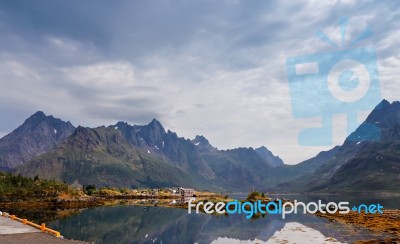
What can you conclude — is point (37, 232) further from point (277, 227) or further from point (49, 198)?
point (49, 198)

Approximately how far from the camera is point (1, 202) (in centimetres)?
18025

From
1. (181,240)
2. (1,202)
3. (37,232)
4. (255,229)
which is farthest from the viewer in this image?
(1,202)

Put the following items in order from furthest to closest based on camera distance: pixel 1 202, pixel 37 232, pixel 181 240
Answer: pixel 1 202, pixel 181 240, pixel 37 232

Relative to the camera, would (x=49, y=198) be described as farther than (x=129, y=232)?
Yes

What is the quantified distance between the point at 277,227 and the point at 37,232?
58942mm

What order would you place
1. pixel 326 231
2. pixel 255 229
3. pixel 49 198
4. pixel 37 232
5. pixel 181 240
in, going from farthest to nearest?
1. pixel 49 198
2. pixel 255 229
3. pixel 326 231
4. pixel 181 240
5. pixel 37 232

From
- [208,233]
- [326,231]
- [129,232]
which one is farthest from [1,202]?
[326,231]

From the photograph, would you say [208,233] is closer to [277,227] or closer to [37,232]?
[277,227]

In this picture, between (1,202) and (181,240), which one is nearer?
(181,240)

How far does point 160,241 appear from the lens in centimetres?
7369

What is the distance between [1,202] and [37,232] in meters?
145

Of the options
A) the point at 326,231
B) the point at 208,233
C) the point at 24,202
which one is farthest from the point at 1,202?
the point at 326,231

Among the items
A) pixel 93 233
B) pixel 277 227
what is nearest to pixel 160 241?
pixel 93 233

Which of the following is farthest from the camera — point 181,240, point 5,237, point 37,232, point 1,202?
point 1,202
